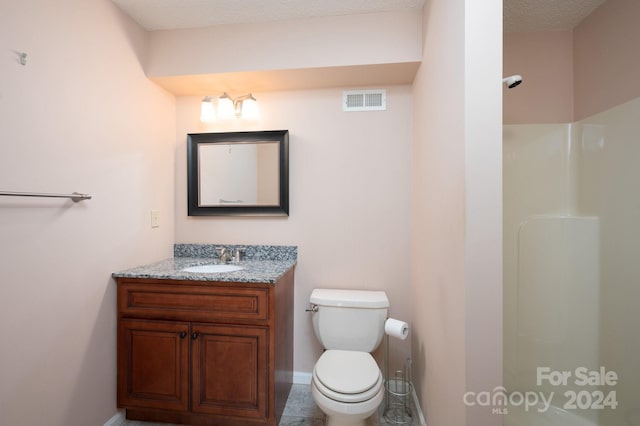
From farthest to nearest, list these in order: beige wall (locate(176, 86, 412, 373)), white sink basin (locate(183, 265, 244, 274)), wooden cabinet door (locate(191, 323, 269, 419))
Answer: beige wall (locate(176, 86, 412, 373)) → white sink basin (locate(183, 265, 244, 274)) → wooden cabinet door (locate(191, 323, 269, 419))

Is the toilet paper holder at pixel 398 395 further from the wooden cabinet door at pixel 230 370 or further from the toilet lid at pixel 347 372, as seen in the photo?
the wooden cabinet door at pixel 230 370

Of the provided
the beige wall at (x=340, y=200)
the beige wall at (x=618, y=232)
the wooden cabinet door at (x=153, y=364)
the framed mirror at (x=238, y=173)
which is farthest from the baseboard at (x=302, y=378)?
the beige wall at (x=618, y=232)

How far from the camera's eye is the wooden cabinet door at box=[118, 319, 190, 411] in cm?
162

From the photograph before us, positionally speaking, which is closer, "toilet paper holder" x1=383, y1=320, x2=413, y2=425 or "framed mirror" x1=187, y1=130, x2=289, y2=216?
"toilet paper holder" x1=383, y1=320, x2=413, y2=425

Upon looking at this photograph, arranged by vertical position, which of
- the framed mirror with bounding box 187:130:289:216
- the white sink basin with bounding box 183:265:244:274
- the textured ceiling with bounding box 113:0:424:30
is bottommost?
the white sink basin with bounding box 183:265:244:274

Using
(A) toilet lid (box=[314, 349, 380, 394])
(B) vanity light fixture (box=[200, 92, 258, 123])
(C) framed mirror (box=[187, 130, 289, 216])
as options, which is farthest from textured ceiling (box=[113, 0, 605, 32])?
(A) toilet lid (box=[314, 349, 380, 394])

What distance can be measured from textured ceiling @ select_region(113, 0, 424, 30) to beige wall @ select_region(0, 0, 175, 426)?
5.6 inches

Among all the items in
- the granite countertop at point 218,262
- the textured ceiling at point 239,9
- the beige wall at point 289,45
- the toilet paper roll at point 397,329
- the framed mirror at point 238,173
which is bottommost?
the toilet paper roll at point 397,329

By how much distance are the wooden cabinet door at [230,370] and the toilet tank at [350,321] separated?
40 centimetres

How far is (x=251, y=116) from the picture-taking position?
80.9 inches

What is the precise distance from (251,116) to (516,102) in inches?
69.8

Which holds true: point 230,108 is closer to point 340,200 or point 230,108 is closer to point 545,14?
point 340,200

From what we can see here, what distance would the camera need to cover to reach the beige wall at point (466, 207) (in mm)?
990

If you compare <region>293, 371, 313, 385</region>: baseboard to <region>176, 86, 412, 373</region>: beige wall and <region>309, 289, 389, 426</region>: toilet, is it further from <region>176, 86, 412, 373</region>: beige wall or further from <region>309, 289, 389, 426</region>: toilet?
<region>309, 289, 389, 426</region>: toilet
